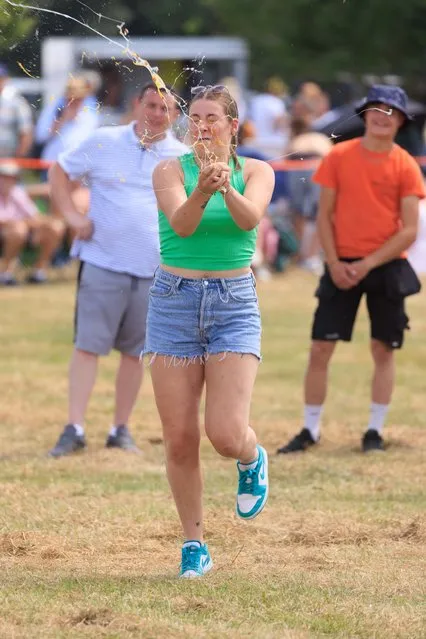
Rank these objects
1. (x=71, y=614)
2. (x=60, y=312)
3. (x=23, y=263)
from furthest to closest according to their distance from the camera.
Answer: (x=23, y=263) < (x=60, y=312) < (x=71, y=614)

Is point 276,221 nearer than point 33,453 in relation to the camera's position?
No

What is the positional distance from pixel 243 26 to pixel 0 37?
3177 cm

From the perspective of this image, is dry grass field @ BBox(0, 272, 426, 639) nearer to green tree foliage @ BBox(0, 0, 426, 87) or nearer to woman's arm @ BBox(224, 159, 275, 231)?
woman's arm @ BBox(224, 159, 275, 231)

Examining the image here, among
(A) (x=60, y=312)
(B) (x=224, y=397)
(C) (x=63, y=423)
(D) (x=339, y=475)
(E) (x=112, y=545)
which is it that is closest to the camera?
(B) (x=224, y=397)

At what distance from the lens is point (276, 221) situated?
18578 millimetres

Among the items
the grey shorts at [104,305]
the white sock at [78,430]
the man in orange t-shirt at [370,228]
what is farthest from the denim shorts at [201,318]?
the white sock at [78,430]

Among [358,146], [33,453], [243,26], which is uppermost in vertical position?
[243,26]

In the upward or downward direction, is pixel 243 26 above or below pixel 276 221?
above

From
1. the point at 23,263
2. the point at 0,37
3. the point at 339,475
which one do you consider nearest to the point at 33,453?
the point at 339,475

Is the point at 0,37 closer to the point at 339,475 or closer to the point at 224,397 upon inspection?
the point at 224,397

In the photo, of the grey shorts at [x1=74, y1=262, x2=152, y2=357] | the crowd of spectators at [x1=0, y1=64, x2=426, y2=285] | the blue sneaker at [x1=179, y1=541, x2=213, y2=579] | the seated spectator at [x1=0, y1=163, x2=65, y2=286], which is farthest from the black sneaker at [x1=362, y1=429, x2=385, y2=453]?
the seated spectator at [x1=0, y1=163, x2=65, y2=286]

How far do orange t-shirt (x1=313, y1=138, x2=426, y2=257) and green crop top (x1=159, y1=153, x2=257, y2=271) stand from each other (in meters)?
2.87

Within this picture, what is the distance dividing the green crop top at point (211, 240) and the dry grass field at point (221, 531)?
134 cm

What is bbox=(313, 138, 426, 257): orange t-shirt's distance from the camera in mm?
8523
